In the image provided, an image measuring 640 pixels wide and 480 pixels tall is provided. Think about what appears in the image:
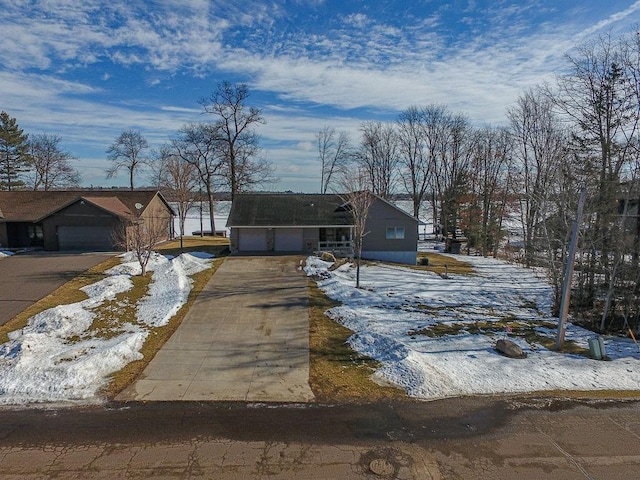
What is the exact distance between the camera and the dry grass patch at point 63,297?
41.6 ft

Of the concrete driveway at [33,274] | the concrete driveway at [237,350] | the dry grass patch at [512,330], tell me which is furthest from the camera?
the concrete driveway at [33,274]

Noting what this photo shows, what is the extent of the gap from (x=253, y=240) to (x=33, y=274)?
42.5ft

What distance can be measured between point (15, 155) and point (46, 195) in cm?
1822

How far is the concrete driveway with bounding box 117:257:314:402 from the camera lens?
9.05 meters

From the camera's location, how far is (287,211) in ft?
94.4

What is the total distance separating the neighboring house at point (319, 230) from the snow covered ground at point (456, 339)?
5.93 metres

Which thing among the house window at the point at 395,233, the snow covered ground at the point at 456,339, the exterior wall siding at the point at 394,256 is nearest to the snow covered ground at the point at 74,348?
the snow covered ground at the point at 456,339

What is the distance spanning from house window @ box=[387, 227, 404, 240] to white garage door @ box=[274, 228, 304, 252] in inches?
253

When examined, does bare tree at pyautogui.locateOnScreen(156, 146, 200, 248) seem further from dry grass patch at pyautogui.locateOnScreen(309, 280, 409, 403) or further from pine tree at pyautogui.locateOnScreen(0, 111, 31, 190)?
dry grass patch at pyautogui.locateOnScreen(309, 280, 409, 403)

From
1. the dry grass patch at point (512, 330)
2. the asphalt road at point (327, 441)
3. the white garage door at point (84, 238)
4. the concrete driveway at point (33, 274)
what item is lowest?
the asphalt road at point (327, 441)

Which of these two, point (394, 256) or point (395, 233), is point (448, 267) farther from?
point (395, 233)

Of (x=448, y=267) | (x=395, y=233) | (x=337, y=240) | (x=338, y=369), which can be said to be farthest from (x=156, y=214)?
(x=338, y=369)

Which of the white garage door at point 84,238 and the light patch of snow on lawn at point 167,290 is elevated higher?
the white garage door at point 84,238

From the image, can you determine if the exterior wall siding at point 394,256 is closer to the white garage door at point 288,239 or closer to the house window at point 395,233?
the house window at point 395,233
